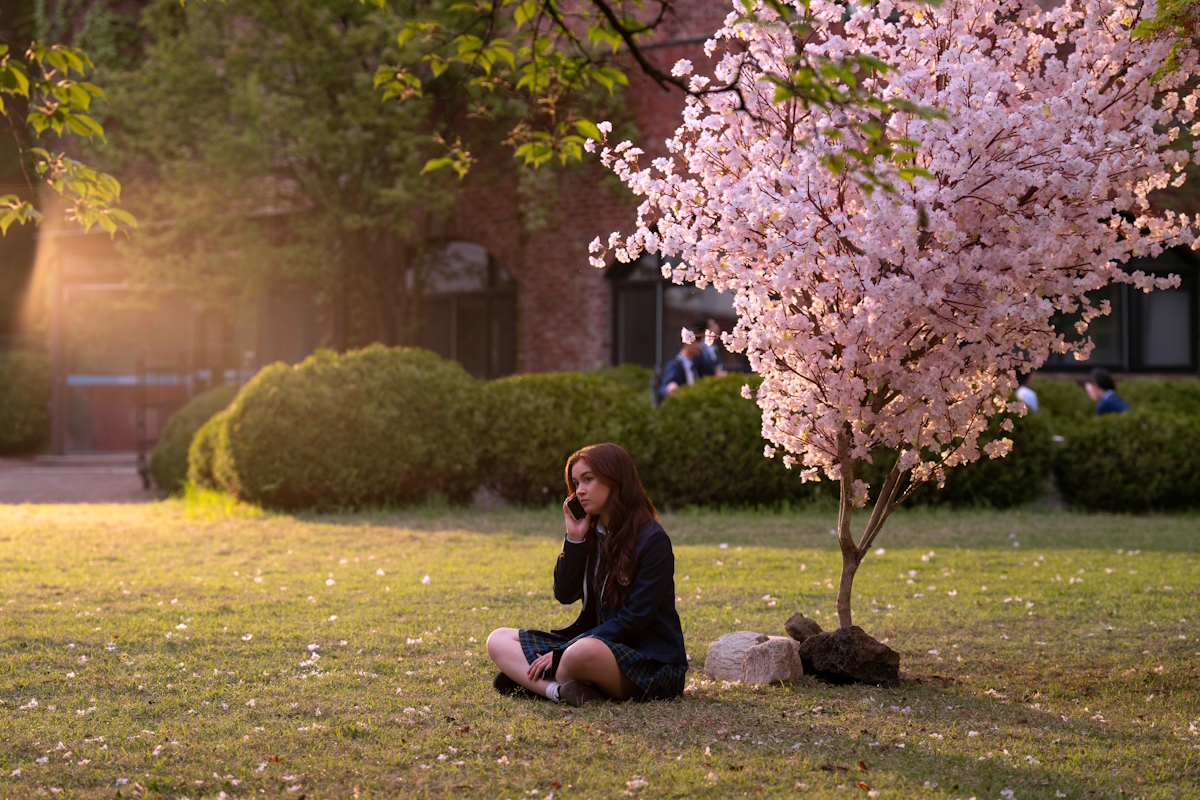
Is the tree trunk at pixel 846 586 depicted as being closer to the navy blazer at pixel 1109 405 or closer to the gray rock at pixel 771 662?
the gray rock at pixel 771 662

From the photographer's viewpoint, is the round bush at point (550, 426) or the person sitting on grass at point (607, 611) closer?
the person sitting on grass at point (607, 611)

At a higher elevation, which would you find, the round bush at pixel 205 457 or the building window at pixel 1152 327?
the building window at pixel 1152 327

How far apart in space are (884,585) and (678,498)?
4416 mm

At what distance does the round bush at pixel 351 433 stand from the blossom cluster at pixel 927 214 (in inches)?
265

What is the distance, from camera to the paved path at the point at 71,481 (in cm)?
1427

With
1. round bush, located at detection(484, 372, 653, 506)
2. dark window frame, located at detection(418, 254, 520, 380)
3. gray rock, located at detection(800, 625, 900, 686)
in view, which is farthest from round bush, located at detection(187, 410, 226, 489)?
gray rock, located at detection(800, 625, 900, 686)

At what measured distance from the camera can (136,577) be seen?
25.0ft

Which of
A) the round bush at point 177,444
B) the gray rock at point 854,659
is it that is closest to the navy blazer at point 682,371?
the round bush at point 177,444

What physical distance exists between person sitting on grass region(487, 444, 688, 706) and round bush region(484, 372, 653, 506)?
659 centimetres

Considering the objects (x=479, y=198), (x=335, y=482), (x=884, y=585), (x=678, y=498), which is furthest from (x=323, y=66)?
(x=884, y=585)

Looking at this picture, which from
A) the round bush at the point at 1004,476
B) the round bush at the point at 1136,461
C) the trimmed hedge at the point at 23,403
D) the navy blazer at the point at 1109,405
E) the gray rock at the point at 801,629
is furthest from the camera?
the trimmed hedge at the point at 23,403

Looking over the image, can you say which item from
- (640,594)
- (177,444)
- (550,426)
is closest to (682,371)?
(550,426)

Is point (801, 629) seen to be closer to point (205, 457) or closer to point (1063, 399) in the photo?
point (205, 457)

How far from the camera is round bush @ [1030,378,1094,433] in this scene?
46.6ft
